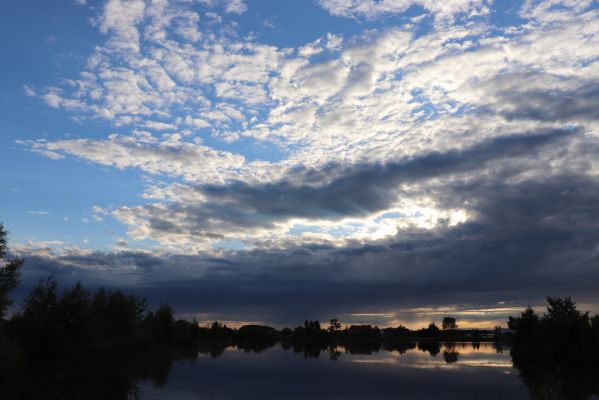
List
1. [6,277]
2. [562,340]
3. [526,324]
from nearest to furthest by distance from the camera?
[6,277] < [562,340] < [526,324]

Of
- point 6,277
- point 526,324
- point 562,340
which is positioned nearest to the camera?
point 6,277

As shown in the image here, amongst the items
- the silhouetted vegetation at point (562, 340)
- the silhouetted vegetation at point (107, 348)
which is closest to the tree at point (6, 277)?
the silhouetted vegetation at point (107, 348)

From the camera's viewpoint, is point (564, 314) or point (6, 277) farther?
point (564, 314)

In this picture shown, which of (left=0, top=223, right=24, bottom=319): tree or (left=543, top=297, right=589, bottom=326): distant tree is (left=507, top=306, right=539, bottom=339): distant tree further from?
(left=0, top=223, right=24, bottom=319): tree

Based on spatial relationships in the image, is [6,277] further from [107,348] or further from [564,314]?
[564,314]

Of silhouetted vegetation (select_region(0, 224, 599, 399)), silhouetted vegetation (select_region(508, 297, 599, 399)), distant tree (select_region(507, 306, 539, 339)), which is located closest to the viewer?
silhouetted vegetation (select_region(0, 224, 599, 399))

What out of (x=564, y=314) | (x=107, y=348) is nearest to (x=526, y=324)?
(x=564, y=314)

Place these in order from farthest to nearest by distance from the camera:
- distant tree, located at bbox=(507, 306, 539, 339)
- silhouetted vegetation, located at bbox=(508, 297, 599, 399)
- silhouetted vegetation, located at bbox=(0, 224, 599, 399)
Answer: distant tree, located at bbox=(507, 306, 539, 339), silhouetted vegetation, located at bbox=(508, 297, 599, 399), silhouetted vegetation, located at bbox=(0, 224, 599, 399)

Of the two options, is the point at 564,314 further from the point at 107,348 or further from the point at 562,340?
the point at 107,348

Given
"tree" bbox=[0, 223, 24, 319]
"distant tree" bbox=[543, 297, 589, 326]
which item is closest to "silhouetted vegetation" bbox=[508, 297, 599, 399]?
"distant tree" bbox=[543, 297, 589, 326]

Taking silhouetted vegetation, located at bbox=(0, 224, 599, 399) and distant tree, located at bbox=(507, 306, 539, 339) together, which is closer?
silhouetted vegetation, located at bbox=(0, 224, 599, 399)

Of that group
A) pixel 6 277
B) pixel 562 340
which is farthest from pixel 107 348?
pixel 562 340

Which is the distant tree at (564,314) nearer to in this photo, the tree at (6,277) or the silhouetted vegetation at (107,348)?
the silhouetted vegetation at (107,348)

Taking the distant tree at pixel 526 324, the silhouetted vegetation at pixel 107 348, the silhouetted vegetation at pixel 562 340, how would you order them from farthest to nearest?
the distant tree at pixel 526 324 < the silhouetted vegetation at pixel 562 340 < the silhouetted vegetation at pixel 107 348
